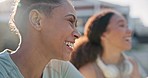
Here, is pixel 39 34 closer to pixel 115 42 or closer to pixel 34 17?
pixel 34 17

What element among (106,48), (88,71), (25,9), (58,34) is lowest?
(88,71)

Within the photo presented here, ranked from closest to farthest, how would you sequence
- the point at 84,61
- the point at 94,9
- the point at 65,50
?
the point at 65,50
the point at 84,61
the point at 94,9

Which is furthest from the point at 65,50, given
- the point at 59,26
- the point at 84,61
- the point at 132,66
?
the point at 132,66

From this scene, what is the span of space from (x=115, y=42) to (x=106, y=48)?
3.4 inches

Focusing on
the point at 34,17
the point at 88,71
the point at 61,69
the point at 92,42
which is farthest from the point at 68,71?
the point at 92,42

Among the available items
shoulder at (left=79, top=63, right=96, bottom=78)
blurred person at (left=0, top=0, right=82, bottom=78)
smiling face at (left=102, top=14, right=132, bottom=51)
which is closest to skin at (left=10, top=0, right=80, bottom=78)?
blurred person at (left=0, top=0, right=82, bottom=78)

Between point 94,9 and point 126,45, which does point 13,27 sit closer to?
point 126,45

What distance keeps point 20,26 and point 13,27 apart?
0.08 metres

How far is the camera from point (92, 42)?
13.1 ft

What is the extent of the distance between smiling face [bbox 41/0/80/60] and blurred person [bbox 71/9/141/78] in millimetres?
1526

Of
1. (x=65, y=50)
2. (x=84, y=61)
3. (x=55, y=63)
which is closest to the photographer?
(x=65, y=50)

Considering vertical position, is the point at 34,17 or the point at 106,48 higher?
the point at 34,17

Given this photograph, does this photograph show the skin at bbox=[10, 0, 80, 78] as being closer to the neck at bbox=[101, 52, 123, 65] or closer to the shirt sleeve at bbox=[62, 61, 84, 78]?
the shirt sleeve at bbox=[62, 61, 84, 78]

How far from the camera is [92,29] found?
4.00 m
